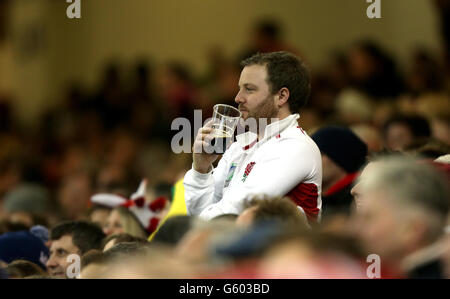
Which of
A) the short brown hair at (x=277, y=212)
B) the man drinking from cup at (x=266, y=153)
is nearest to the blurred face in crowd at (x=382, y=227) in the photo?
the short brown hair at (x=277, y=212)

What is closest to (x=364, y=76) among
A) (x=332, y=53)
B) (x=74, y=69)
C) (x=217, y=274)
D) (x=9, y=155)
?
(x=332, y=53)

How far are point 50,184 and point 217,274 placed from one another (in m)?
9.14

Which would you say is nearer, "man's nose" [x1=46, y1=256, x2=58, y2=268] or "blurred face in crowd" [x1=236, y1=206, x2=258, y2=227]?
"blurred face in crowd" [x1=236, y1=206, x2=258, y2=227]

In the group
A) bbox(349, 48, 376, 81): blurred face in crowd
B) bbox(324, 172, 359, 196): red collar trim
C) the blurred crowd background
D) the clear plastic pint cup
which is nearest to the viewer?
the clear plastic pint cup

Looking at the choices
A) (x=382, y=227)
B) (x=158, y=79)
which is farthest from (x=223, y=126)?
(x=158, y=79)

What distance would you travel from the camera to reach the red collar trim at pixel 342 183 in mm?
5617

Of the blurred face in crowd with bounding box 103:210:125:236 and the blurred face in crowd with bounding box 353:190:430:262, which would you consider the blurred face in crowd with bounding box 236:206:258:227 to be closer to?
the blurred face in crowd with bounding box 353:190:430:262

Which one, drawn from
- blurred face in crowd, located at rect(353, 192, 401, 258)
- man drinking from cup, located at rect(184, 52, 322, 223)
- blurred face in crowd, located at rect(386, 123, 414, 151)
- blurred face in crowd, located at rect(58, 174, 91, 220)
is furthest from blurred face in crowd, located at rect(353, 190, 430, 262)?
blurred face in crowd, located at rect(58, 174, 91, 220)

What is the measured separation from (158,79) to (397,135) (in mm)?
5970

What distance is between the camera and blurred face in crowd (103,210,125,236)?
5.99 metres

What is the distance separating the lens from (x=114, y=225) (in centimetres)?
605

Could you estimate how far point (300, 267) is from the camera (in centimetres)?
248

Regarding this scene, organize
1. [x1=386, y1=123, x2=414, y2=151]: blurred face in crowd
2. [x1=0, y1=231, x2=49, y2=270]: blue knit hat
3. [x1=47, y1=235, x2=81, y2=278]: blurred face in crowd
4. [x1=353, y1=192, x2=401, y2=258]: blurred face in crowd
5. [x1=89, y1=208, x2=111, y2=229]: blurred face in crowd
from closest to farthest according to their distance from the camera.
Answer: [x1=353, y1=192, x2=401, y2=258]: blurred face in crowd < [x1=47, y1=235, x2=81, y2=278]: blurred face in crowd < [x1=0, y1=231, x2=49, y2=270]: blue knit hat < [x1=89, y1=208, x2=111, y2=229]: blurred face in crowd < [x1=386, y1=123, x2=414, y2=151]: blurred face in crowd

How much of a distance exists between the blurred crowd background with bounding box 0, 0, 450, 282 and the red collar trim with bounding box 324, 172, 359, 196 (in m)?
1.06
